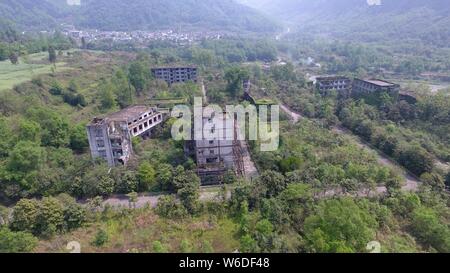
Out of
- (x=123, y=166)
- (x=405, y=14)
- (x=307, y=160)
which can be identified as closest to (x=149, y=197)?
(x=123, y=166)

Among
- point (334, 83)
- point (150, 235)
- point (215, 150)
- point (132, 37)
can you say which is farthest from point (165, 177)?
point (132, 37)

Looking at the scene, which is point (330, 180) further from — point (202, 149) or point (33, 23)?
point (33, 23)

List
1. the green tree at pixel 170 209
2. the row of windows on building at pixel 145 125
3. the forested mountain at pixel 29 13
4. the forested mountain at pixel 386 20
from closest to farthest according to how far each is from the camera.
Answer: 1. the green tree at pixel 170 209
2. the row of windows on building at pixel 145 125
3. the forested mountain at pixel 386 20
4. the forested mountain at pixel 29 13

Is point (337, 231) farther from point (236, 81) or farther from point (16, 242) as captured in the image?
point (236, 81)

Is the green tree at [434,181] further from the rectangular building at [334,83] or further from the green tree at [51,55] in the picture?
the green tree at [51,55]

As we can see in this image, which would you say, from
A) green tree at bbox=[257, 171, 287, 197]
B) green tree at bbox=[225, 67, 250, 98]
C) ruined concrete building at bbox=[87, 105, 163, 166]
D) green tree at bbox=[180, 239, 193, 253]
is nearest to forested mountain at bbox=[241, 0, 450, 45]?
green tree at bbox=[225, 67, 250, 98]

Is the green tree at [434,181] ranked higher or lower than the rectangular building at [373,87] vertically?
lower

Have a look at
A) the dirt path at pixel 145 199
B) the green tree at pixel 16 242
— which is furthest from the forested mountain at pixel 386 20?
the green tree at pixel 16 242
